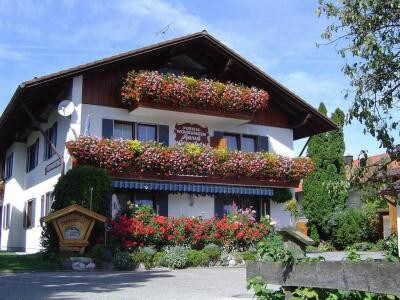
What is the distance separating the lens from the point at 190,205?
76.2 feet

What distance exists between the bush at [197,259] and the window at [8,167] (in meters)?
15.9

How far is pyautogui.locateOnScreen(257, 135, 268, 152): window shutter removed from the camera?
2528 cm

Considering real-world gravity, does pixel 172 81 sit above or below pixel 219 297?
above

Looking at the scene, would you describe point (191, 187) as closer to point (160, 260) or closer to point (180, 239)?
point (180, 239)

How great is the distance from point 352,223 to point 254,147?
284 inches

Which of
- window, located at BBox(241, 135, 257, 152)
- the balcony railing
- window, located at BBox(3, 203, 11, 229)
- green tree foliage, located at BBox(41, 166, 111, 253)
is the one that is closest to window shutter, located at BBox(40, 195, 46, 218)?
green tree foliage, located at BBox(41, 166, 111, 253)

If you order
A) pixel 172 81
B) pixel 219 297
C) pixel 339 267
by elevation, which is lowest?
pixel 219 297

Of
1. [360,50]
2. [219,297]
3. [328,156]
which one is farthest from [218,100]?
[360,50]

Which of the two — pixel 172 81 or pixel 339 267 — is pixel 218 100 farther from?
pixel 339 267

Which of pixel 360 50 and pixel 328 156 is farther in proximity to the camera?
pixel 328 156

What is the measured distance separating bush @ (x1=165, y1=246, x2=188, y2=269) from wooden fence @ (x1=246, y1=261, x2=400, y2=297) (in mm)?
10866

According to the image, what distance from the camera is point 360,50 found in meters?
6.59

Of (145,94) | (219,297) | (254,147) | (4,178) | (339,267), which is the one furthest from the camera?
(4,178)

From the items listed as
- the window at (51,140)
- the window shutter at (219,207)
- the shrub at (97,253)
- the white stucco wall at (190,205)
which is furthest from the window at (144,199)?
the window at (51,140)
